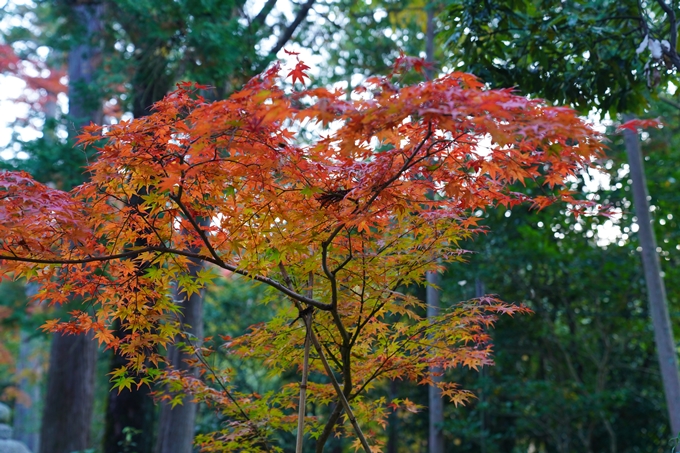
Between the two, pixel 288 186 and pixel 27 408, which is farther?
pixel 27 408

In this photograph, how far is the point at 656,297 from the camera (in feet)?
17.9

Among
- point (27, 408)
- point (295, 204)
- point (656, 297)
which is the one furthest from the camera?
point (27, 408)

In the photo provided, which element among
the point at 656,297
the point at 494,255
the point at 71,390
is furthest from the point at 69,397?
the point at 656,297

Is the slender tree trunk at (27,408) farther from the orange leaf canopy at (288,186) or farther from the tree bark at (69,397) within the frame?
the orange leaf canopy at (288,186)

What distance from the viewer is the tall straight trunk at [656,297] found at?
17.2 ft

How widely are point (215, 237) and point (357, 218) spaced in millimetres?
806

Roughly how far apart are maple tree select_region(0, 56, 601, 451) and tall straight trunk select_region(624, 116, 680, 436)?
130 inches

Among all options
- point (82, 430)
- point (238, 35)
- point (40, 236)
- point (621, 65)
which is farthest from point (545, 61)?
point (82, 430)

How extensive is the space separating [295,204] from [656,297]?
4416 millimetres

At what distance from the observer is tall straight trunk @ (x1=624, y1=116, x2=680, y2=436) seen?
524 centimetres

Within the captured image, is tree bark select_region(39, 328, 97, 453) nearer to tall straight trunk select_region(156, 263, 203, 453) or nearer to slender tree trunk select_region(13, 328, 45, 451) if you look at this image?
tall straight trunk select_region(156, 263, 203, 453)

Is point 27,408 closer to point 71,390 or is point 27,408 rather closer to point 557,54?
point 71,390

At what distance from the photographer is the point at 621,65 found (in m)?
4.04

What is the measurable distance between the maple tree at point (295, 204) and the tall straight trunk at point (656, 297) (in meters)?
3.31
